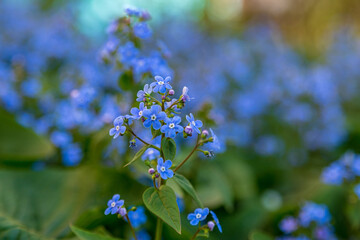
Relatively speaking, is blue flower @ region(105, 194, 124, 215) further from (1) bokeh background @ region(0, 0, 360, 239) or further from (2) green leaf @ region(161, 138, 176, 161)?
(1) bokeh background @ region(0, 0, 360, 239)

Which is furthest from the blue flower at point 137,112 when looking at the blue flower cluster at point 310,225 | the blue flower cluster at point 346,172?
the blue flower cluster at point 346,172

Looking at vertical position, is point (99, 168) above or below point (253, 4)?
below

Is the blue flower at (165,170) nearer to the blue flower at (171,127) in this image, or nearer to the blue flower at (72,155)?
the blue flower at (171,127)

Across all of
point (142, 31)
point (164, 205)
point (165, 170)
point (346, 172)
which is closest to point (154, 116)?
point (165, 170)

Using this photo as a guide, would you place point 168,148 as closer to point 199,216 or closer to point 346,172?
point 199,216

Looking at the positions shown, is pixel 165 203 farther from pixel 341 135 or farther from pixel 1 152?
pixel 341 135

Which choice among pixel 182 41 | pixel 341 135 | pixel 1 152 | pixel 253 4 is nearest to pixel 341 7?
pixel 253 4

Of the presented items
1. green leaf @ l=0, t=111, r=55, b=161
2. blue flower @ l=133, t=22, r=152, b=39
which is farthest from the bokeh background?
blue flower @ l=133, t=22, r=152, b=39
